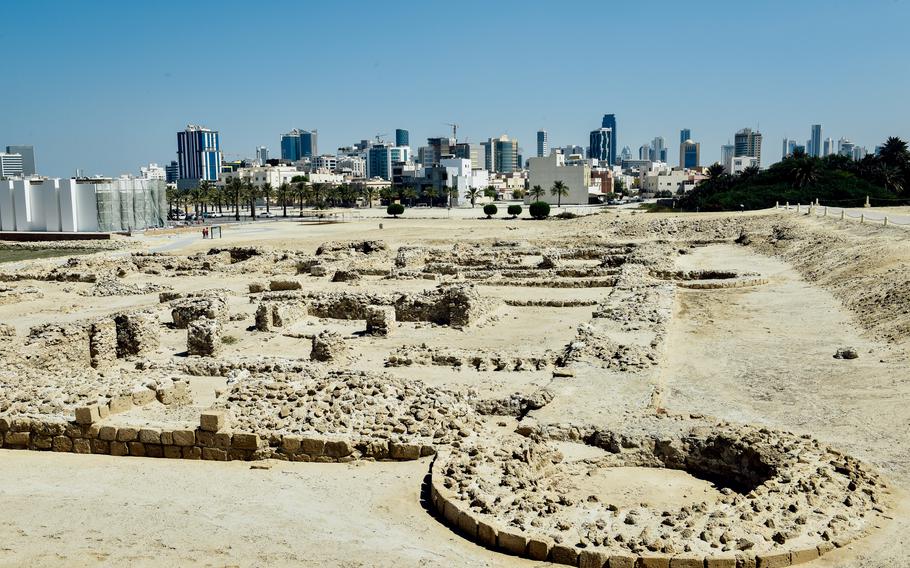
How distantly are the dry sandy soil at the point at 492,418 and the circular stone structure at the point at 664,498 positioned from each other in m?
0.22

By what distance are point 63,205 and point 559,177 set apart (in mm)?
62333

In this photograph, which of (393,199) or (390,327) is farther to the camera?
(393,199)

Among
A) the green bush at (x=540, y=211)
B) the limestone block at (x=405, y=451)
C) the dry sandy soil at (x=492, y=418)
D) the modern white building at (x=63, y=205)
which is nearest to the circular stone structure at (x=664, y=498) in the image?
the dry sandy soil at (x=492, y=418)

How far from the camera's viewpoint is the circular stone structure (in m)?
7.62

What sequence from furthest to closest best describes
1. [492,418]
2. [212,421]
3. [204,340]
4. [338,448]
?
[204,340] < [492,418] < [212,421] < [338,448]

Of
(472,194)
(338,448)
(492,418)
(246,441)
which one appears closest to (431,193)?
(472,194)

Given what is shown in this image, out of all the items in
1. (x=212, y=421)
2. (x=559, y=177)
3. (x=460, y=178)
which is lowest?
(x=212, y=421)

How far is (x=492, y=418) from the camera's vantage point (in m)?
12.7

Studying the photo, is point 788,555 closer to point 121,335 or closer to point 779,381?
point 779,381

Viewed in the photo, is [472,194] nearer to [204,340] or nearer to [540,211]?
[540,211]

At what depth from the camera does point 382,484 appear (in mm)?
9703

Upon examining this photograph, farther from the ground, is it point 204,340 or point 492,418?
point 204,340

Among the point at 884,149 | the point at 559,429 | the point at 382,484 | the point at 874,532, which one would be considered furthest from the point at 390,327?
the point at 884,149

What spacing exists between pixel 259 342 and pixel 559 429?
10179 mm
